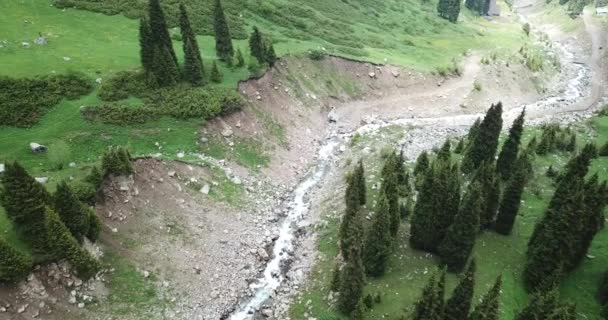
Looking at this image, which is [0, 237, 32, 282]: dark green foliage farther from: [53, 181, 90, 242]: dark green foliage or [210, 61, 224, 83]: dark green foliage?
[210, 61, 224, 83]: dark green foliage

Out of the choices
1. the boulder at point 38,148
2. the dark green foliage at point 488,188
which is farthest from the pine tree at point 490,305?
the boulder at point 38,148

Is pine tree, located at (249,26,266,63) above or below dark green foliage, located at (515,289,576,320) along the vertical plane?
above

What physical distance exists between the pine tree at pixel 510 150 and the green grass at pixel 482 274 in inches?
261

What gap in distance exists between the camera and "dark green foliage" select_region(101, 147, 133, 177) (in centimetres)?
5184

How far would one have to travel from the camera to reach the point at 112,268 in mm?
47312

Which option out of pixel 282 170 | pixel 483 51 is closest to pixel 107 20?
pixel 282 170

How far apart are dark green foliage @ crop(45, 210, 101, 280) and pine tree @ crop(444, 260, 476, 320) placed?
115ft

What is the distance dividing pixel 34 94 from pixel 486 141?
66.9 m

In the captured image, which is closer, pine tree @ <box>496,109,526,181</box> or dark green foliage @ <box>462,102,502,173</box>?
pine tree @ <box>496,109,526,181</box>

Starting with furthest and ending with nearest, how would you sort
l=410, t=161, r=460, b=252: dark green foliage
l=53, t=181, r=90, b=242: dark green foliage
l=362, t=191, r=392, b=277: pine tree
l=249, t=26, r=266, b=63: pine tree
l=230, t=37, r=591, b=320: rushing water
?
l=249, t=26, r=266, b=63: pine tree < l=230, t=37, r=591, b=320: rushing water < l=410, t=161, r=460, b=252: dark green foliage < l=362, t=191, r=392, b=277: pine tree < l=53, t=181, r=90, b=242: dark green foliage

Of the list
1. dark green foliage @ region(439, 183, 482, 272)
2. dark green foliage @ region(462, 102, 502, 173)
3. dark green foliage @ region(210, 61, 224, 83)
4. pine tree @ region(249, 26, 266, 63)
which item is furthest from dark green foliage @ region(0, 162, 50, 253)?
dark green foliage @ region(462, 102, 502, 173)

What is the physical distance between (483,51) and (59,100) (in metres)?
116

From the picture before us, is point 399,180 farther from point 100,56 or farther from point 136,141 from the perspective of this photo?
point 100,56

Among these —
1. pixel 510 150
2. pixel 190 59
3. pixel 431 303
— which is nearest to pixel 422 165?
pixel 510 150
